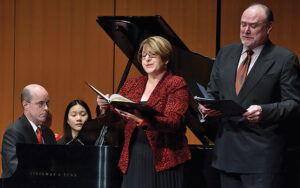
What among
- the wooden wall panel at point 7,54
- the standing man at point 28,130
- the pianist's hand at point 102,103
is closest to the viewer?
the pianist's hand at point 102,103

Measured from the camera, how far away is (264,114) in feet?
6.50

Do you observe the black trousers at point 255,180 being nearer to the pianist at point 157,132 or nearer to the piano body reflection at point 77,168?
the pianist at point 157,132

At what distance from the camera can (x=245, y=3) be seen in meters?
4.98

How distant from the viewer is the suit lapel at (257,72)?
6.86 ft

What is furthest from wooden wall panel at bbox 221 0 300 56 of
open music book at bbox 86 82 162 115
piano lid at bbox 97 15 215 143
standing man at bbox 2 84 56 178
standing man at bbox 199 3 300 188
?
open music book at bbox 86 82 162 115

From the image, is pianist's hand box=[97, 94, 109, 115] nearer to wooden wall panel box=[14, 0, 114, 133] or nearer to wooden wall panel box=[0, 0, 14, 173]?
wooden wall panel box=[14, 0, 114, 133]

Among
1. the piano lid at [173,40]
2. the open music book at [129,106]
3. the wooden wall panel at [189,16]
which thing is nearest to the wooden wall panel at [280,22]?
the wooden wall panel at [189,16]

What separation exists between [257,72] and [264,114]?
0.22 m

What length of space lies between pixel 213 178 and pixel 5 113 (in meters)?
3.54

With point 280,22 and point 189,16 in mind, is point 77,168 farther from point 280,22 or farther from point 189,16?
point 280,22

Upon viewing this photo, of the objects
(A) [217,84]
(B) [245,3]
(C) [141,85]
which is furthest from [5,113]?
(A) [217,84]

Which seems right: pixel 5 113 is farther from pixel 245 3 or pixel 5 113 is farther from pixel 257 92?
pixel 257 92

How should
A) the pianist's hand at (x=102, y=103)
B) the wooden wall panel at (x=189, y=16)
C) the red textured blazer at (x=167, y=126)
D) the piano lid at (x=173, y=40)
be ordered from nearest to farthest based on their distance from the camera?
the red textured blazer at (x=167, y=126)
the pianist's hand at (x=102, y=103)
the piano lid at (x=173, y=40)
the wooden wall panel at (x=189, y=16)

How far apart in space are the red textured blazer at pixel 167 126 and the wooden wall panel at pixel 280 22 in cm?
273
